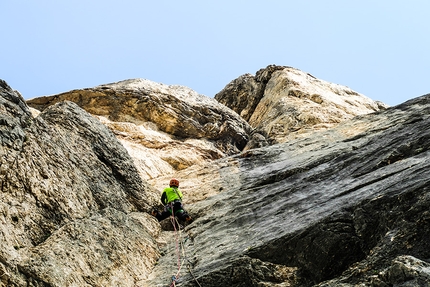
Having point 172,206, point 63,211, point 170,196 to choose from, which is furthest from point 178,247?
point 63,211

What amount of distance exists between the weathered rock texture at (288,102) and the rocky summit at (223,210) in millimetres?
5515

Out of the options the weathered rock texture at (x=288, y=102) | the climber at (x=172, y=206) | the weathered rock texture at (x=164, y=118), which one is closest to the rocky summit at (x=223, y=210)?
the climber at (x=172, y=206)

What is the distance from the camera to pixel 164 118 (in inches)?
1092

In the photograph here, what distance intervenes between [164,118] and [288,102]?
7452mm

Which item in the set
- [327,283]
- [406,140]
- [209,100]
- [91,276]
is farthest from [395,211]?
[209,100]

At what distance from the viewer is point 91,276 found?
10.8m

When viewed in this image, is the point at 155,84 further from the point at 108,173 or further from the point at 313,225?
the point at 313,225

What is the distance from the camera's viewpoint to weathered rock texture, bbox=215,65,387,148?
26.7m

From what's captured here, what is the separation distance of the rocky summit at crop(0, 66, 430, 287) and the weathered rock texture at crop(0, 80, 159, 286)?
0.11 ft

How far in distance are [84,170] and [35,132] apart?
1725mm

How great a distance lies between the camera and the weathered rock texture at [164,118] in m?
25.2

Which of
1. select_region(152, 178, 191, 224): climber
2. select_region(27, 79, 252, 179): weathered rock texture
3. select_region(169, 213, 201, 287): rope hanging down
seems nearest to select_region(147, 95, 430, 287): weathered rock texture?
select_region(169, 213, 201, 287): rope hanging down

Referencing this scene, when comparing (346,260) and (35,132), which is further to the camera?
(35,132)

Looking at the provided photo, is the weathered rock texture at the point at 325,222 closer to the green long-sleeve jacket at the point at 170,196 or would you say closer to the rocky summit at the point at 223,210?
the rocky summit at the point at 223,210
